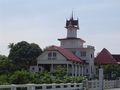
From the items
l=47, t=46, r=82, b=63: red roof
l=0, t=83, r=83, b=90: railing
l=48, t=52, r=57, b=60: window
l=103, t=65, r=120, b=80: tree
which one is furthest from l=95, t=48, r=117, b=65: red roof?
l=0, t=83, r=83, b=90: railing

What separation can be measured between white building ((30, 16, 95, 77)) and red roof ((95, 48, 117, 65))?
270cm

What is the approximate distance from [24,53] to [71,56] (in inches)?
370

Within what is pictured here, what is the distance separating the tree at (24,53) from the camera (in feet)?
256

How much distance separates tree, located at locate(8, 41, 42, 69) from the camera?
256 feet

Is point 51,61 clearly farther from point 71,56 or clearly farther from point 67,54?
point 71,56

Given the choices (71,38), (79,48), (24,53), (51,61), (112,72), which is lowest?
(112,72)

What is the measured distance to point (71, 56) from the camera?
3115 inches

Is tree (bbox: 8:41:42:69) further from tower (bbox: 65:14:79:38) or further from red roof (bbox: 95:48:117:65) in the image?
red roof (bbox: 95:48:117:65)

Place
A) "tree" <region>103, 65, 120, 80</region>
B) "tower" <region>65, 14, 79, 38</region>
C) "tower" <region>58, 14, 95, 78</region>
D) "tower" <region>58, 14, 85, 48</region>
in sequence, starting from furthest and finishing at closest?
1. "tower" <region>65, 14, 79, 38</region>
2. "tower" <region>58, 14, 85, 48</region>
3. "tower" <region>58, 14, 95, 78</region>
4. "tree" <region>103, 65, 120, 80</region>

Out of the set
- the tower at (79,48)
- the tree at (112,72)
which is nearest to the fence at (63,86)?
the tree at (112,72)

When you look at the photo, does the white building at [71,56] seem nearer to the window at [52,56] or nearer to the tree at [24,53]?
the window at [52,56]

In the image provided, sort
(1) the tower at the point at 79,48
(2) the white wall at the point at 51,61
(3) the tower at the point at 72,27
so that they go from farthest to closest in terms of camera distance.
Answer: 1. (3) the tower at the point at 72,27
2. (1) the tower at the point at 79,48
3. (2) the white wall at the point at 51,61

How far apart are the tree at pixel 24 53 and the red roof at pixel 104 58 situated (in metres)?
16.2

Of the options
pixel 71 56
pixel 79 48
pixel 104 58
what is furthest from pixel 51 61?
pixel 104 58
